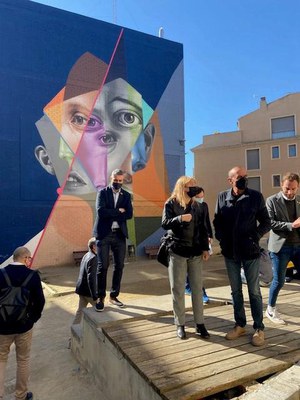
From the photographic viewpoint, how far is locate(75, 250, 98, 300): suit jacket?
4.76 meters

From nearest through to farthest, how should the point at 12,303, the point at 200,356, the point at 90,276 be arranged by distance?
the point at 200,356
the point at 12,303
the point at 90,276

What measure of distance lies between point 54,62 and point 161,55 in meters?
5.35

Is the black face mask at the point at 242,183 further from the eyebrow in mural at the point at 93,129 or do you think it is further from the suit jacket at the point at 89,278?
the eyebrow in mural at the point at 93,129

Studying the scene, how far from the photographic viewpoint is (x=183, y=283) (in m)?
3.55

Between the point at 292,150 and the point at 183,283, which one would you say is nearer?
the point at 183,283

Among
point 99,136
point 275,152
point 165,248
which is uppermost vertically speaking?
point 275,152

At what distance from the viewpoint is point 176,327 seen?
3836mm

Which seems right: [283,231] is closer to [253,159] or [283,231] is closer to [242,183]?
[242,183]

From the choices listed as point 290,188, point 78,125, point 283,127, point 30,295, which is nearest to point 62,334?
point 30,295

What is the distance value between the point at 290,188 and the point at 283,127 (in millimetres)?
30135

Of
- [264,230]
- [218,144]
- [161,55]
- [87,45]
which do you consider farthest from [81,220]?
[218,144]

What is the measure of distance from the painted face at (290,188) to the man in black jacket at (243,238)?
59 centimetres

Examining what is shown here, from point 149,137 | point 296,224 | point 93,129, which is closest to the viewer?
point 296,224

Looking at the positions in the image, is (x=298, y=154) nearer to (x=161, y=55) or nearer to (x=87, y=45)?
(x=161, y=55)
